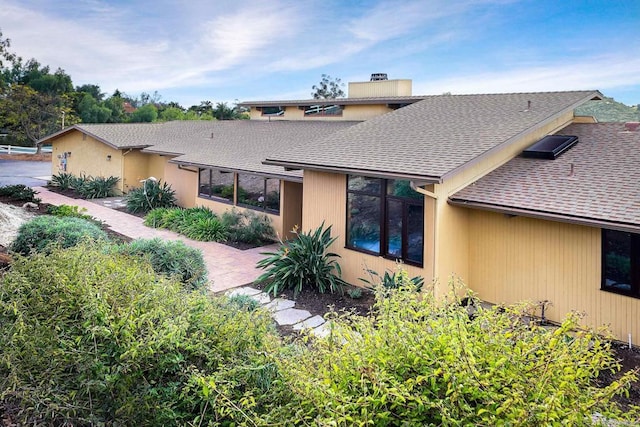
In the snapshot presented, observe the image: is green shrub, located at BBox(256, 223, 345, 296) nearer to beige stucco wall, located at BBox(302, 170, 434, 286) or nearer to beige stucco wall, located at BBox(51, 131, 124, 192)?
beige stucco wall, located at BBox(302, 170, 434, 286)

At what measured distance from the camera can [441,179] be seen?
790cm

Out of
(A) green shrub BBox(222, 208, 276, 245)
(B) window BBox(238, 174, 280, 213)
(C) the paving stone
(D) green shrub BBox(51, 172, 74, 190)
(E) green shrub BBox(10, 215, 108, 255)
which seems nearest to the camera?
(E) green shrub BBox(10, 215, 108, 255)

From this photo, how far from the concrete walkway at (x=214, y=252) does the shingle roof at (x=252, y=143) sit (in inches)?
103

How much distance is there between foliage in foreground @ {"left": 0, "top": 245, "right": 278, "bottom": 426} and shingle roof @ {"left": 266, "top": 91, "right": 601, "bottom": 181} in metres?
5.59

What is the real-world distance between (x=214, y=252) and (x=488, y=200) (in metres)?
7.61

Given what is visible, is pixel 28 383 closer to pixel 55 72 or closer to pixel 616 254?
pixel 616 254

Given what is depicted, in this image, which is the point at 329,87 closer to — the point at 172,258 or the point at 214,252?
the point at 214,252

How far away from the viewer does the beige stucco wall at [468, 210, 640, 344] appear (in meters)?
7.46

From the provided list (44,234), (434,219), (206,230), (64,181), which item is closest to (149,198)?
(206,230)

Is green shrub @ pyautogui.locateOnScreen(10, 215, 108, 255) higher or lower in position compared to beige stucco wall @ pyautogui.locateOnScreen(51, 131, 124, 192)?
lower

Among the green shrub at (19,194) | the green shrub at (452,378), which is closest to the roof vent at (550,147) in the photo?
the green shrub at (452,378)

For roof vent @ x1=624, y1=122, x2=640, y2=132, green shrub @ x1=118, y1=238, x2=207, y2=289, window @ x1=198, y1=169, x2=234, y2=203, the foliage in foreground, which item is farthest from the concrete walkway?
roof vent @ x1=624, y1=122, x2=640, y2=132

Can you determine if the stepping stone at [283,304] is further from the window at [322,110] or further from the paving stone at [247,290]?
the window at [322,110]

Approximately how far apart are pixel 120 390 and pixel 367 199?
7235 millimetres
